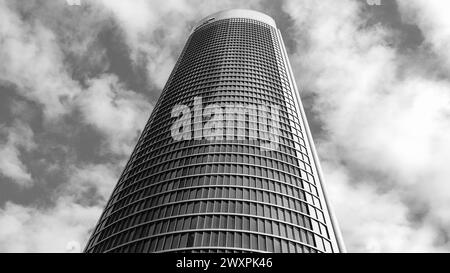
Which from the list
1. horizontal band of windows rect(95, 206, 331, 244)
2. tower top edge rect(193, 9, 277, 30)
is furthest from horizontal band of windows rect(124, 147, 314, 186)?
tower top edge rect(193, 9, 277, 30)

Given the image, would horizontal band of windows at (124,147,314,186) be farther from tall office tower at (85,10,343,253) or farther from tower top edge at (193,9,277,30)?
tower top edge at (193,9,277,30)

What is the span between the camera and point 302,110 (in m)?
103

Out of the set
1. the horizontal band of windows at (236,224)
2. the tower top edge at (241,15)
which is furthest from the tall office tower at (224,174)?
the tower top edge at (241,15)

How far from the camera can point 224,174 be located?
225 feet

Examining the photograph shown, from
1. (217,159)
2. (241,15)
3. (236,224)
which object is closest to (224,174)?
(217,159)

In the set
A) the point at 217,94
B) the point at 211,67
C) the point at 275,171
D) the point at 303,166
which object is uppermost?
the point at 211,67

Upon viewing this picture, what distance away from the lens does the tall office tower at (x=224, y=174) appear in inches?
2247

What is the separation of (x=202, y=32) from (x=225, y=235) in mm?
102575

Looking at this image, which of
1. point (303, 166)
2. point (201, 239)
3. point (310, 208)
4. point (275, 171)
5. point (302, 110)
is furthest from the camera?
point (302, 110)

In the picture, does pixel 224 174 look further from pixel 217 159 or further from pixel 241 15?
pixel 241 15

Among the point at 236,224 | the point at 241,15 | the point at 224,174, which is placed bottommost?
the point at 236,224
